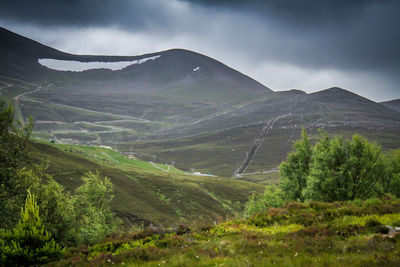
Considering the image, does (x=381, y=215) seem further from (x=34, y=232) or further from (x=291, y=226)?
(x=34, y=232)

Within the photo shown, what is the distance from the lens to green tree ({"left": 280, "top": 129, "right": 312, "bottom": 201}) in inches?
1538

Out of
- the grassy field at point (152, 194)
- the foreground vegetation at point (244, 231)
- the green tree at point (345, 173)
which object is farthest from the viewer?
the grassy field at point (152, 194)

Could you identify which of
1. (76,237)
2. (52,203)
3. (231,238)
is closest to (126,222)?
(76,237)

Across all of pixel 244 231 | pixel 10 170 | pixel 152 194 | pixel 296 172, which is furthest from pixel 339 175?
pixel 152 194

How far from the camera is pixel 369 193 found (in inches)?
1211

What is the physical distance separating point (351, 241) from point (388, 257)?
2515 millimetres

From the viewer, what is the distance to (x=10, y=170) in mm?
23672

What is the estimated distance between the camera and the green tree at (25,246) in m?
10.8

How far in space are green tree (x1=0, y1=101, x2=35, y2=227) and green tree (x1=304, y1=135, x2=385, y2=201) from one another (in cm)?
3007

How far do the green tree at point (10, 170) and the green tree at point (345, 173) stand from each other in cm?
3007

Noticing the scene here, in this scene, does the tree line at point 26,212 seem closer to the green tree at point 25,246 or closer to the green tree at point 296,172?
the green tree at point 25,246

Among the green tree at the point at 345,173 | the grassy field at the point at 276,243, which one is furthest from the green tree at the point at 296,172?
the grassy field at the point at 276,243

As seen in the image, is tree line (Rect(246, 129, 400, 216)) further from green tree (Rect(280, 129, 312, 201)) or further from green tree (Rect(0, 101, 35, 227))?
green tree (Rect(0, 101, 35, 227))

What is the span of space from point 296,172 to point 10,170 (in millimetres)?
35929
